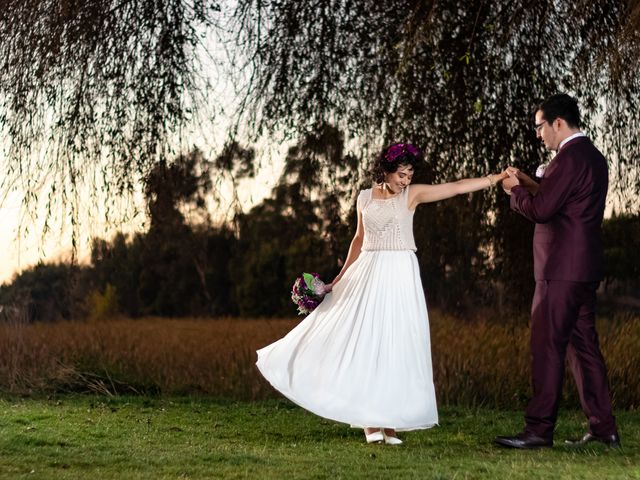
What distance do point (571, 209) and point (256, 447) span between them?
210 centimetres

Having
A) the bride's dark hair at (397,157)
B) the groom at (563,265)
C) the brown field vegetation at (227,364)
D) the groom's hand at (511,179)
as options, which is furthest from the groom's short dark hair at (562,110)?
the brown field vegetation at (227,364)

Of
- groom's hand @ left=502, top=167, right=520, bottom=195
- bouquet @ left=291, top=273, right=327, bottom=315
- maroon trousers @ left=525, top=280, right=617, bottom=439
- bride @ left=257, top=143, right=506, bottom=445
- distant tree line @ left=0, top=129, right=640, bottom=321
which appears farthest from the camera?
distant tree line @ left=0, top=129, right=640, bottom=321

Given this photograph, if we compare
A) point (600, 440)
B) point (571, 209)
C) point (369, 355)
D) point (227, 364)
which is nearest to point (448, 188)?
point (571, 209)

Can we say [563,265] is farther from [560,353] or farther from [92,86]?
[92,86]

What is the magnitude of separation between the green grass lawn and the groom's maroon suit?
364 mm

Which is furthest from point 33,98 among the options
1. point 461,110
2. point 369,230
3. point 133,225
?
point 461,110

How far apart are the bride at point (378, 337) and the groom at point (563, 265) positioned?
38 cm

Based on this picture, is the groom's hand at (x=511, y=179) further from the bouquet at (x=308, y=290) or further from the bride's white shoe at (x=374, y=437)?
the bride's white shoe at (x=374, y=437)

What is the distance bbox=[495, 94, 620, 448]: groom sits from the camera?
479cm

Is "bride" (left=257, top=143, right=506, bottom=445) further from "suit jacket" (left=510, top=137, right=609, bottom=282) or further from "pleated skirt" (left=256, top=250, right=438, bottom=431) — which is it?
"suit jacket" (left=510, top=137, right=609, bottom=282)

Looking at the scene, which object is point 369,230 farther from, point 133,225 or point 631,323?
point 631,323

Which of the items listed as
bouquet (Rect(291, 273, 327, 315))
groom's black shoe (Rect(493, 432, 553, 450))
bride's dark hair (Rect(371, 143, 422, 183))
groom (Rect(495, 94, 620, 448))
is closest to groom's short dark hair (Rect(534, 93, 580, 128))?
groom (Rect(495, 94, 620, 448))

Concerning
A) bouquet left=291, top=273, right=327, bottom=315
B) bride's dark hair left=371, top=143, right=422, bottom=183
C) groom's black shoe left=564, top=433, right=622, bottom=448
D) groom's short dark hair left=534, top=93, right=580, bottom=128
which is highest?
groom's short dark hair left=534, top=93, right=580, bottom=128

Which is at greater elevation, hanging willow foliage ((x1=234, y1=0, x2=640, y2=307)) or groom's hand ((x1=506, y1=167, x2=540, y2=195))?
hanging willow foliage ((x1=234, y1=0, x2=640, y2=307))
